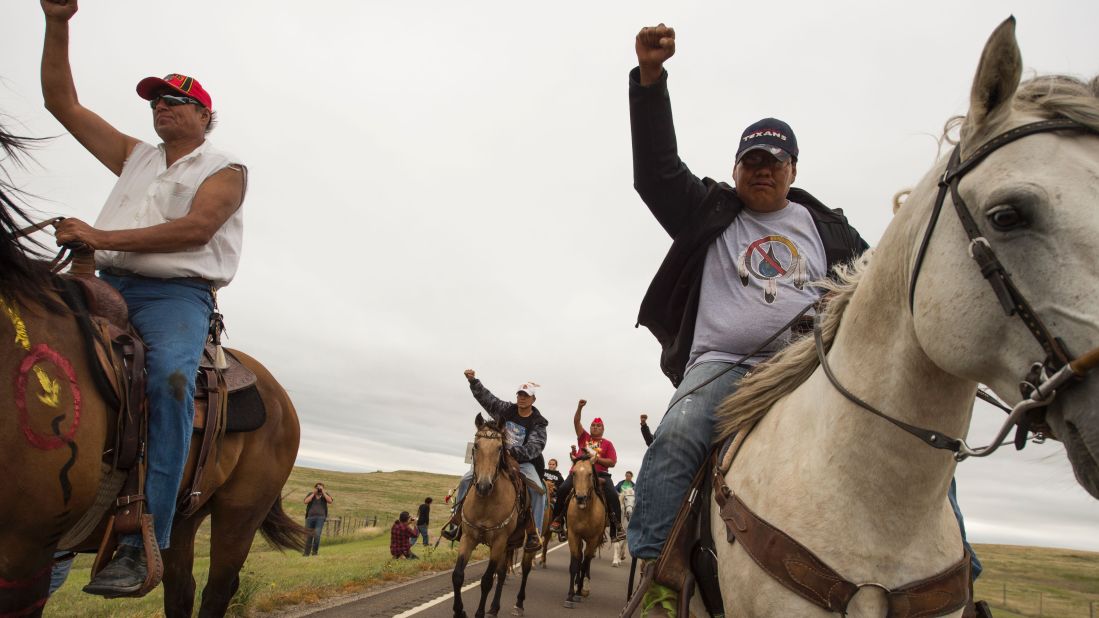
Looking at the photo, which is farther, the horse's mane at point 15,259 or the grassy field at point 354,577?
the grassy field at point 354,577

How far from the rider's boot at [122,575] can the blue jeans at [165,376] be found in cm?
5

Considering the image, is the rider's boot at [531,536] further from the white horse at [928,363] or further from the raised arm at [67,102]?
the white horse at [928,363]

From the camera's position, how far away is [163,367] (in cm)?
320

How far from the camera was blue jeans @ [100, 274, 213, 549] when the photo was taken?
316 cm

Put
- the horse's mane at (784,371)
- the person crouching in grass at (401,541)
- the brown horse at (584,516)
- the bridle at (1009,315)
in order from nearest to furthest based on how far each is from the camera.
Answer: the bridle at (1009,315) < the horse's mane at (784,371) < the brown horse at (584,516) < the person crouching in grass at (401,541)

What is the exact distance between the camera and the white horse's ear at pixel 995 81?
1792 mm

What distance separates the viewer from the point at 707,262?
3613 millimetres

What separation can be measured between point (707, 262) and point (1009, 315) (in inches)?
79.0

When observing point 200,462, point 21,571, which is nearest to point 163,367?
point 200,462

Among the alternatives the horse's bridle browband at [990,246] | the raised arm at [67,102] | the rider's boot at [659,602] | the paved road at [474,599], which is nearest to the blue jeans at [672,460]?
the rider's boot at [659,602]

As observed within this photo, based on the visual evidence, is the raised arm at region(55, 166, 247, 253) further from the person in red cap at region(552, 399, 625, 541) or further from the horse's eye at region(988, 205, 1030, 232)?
the person in red cap at region(552, 399, 625, 541)

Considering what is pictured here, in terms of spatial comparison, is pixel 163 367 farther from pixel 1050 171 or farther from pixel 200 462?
pixel 1050 171

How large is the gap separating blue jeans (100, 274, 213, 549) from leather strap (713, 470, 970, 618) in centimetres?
270

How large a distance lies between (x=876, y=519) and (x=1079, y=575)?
56655mm
